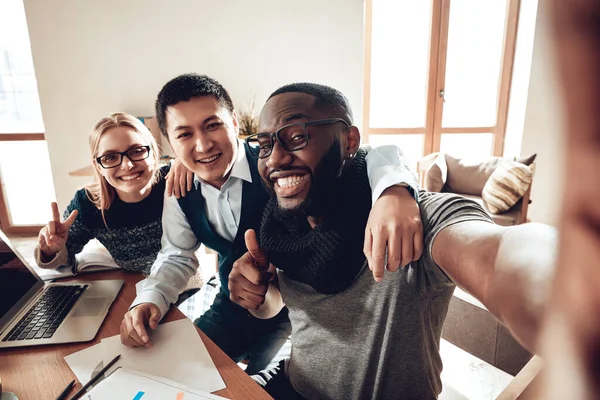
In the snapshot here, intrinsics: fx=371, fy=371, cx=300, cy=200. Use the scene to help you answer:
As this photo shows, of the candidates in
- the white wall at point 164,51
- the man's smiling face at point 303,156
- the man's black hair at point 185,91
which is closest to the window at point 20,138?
the white wall at point 164,51

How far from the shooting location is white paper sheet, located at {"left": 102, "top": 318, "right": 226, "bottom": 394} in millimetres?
866

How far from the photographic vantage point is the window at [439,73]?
4383 millimetres

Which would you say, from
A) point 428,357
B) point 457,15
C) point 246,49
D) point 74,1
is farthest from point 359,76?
point 428,357

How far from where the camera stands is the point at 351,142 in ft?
3.55

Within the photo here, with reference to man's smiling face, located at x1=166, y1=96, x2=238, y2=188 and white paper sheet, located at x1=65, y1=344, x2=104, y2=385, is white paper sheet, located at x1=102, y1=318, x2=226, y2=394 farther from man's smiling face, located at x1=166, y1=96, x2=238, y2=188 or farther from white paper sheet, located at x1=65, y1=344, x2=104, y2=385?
man's smiling face, located at x1=166, y1=96, x2=238, y2=188

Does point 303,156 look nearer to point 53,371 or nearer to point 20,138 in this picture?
point 53,371

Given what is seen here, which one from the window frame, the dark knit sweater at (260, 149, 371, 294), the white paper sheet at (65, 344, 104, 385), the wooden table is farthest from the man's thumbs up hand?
the window frame

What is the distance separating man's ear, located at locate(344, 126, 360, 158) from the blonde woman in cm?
71

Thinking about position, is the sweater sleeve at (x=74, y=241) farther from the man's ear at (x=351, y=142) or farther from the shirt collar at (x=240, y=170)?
the man's ear at (x=351, y=142)

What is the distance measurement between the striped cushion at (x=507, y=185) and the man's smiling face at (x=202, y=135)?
2.92 metres

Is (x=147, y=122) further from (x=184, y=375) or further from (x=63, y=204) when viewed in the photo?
(x=184, y=375)

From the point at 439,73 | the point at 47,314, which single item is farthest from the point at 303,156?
the point at 439,73

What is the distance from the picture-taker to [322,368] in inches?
40.1

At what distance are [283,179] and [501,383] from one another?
64.8 inches
